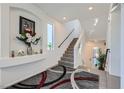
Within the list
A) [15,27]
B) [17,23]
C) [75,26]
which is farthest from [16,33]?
[75,26]

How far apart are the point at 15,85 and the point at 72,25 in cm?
666

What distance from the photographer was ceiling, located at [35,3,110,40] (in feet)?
18.4

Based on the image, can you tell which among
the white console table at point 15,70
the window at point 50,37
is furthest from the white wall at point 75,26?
the white console table at point 15,70

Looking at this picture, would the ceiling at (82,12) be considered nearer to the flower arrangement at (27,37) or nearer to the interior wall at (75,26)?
the interior wall at (75,26)

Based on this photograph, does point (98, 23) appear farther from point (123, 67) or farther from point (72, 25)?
point (123, 67)

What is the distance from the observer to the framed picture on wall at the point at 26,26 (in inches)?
176

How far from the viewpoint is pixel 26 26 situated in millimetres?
4762

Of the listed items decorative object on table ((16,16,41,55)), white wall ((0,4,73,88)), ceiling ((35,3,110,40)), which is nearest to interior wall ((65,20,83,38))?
ceiling ((35,3,110,40))

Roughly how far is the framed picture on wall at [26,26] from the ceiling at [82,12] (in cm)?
77

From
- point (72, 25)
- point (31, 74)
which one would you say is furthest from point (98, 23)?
point (31, 74)

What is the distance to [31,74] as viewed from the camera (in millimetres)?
4887

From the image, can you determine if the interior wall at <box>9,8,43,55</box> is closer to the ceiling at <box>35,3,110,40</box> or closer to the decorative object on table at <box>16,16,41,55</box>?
the decorative object on table at <box>16,16,41,55</box>

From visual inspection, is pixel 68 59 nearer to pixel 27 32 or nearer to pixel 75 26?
pixel 27 32

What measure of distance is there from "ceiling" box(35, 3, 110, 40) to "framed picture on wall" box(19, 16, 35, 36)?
2.53ft
